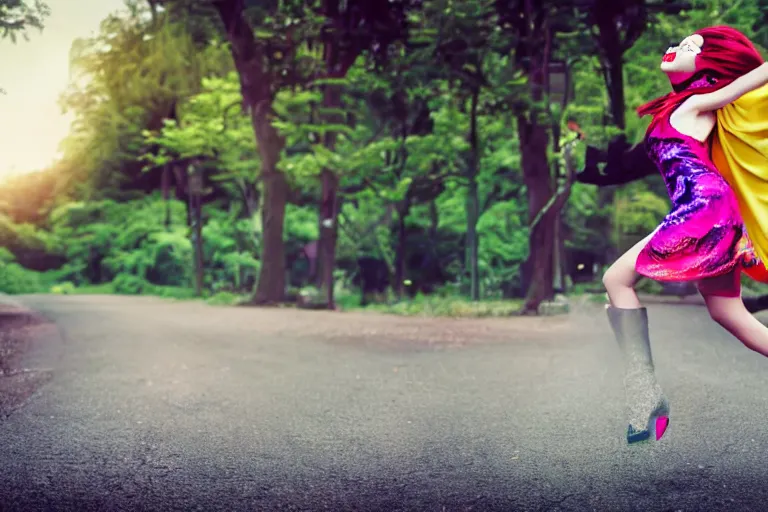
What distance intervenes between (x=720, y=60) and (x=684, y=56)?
15 cm

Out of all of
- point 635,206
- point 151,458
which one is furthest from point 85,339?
point 635,206

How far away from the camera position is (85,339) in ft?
34.4

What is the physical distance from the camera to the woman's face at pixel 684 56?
3.16 m

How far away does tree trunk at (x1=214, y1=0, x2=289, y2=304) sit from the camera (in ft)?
60.4

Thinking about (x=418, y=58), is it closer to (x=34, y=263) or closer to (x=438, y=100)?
(x=438, y=100)

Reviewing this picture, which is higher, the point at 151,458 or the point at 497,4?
the point at 497,4

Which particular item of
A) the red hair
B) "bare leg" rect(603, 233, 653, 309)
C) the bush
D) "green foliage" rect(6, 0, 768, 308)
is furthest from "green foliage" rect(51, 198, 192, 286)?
the red hair

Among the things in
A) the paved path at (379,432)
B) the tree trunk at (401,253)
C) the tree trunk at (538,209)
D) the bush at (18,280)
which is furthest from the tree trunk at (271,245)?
the bush at (18,280)

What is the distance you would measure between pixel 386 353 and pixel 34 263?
26675 millimetres

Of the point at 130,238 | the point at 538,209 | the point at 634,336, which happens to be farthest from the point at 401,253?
the point at 634,336

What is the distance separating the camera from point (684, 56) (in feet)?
10.4

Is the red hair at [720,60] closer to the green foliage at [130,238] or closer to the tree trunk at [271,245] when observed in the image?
the tree trunk at [271,245]

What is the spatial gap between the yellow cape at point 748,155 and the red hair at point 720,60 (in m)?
0.11

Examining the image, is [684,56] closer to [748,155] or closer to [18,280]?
[748,155]
